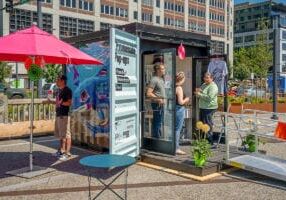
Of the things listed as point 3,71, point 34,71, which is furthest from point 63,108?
point 3,71

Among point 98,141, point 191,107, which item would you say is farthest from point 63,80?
point 191,107

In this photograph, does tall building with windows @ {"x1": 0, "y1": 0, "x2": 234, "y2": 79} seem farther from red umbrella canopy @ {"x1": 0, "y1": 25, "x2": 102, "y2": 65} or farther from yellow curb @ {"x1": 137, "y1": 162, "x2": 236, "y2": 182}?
yellow curb @ {"x1": 137, "y1": 162, "x2": 236, "y2": 182}

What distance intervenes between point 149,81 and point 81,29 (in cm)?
5675

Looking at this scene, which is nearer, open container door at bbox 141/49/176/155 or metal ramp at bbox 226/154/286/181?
metal ramp at bbox 226/154/286/181

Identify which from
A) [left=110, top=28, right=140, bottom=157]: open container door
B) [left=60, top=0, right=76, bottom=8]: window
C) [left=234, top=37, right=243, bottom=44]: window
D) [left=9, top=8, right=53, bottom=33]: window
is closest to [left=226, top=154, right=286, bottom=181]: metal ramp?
[left=110, top=28, right=140, bottom=157]: open container door

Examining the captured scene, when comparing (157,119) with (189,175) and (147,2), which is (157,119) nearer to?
(189,175)

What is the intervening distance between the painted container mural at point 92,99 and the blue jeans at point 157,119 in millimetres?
1039

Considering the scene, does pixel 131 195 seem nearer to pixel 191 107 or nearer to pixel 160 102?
pixel 160 102

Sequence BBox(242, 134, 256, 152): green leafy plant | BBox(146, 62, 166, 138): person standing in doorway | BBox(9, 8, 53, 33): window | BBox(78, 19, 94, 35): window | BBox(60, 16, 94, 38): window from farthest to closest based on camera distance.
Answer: BBox(78, 19, 94, 35): window → BBox(60, 16, 94, 38): window → BBox(9, 8, 53, 33): window → BBox(242, 134, 256, 152): green leafy plant → BBox(146, 62, 166, 138): person standing in doorway

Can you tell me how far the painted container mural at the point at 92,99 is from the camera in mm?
9623

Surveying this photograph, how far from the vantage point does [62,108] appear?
9.20m

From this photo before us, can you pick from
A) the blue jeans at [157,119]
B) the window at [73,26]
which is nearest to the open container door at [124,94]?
the blue jeans at [157,119]

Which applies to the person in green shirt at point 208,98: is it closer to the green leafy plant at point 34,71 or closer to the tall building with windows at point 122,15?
the green leafy plant at point 34,71

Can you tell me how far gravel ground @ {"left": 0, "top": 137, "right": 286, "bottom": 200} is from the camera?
666cm
